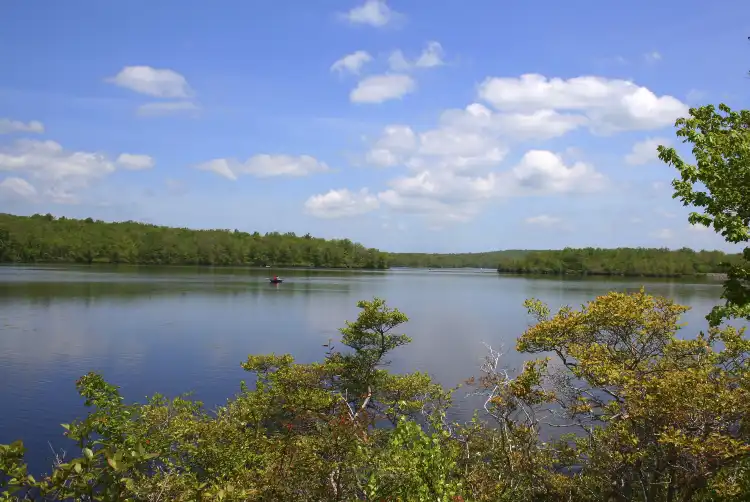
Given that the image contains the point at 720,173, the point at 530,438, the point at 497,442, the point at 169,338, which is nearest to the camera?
the point at 720,173

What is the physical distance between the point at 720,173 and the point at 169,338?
46.4 meters

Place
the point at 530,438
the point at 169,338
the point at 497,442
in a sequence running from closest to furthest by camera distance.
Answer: the point at 530,438 < the point at 497,442 < the point at 169,338

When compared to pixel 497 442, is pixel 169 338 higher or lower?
lower

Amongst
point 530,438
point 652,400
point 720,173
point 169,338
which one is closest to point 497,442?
point 530,438

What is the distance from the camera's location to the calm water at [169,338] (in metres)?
30.2

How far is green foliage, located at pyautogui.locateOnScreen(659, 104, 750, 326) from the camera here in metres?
9.89

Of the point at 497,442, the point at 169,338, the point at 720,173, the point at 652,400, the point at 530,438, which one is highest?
the point at 720,173

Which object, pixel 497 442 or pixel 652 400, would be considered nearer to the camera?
pixel 652 400

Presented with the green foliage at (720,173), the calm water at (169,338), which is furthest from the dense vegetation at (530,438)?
the calm water at (169,338)

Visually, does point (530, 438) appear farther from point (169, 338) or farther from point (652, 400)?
point (169, 338)

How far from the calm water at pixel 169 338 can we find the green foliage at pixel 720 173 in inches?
826

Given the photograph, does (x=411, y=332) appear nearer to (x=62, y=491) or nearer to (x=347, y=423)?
(x=347, y=423)

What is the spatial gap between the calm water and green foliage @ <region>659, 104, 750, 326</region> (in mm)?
20969

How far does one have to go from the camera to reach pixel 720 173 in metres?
10.3
